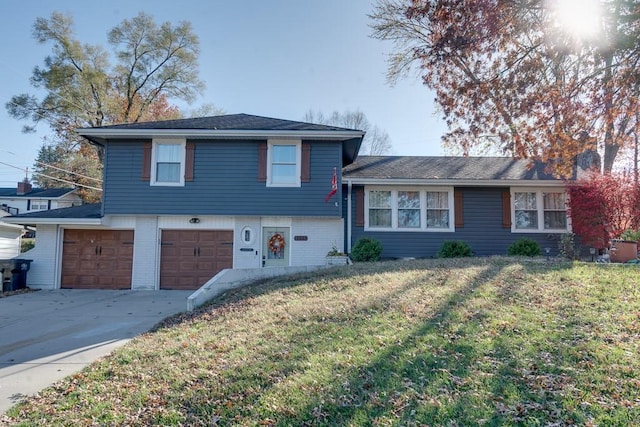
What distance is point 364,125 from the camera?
107 feet

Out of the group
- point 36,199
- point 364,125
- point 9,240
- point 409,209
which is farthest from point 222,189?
point 36,199

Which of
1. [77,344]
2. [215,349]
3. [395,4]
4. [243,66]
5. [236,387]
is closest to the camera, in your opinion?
[236,387]

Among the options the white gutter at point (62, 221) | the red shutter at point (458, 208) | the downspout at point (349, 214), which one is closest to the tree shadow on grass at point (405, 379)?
the downspout at point (349, 214)

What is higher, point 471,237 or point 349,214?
point 349,214

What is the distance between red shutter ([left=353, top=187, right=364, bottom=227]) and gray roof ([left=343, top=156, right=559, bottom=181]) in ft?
1.56

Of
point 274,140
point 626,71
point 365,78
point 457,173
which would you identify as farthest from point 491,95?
point 365,78

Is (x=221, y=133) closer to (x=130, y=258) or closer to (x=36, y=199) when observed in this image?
(x=130, y=258)

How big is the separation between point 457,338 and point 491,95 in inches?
260

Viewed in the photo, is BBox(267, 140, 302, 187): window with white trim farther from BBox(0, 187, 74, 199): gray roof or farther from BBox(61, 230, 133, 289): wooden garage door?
BBox(0, 187, 74, 199): gray roof

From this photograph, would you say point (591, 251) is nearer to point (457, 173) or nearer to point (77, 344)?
point (457, 173)

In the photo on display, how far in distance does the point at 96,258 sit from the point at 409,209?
33.7ft

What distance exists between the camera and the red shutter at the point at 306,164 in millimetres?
12383

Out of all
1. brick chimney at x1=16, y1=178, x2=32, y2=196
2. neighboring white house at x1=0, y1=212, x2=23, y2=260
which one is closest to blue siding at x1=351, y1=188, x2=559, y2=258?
neighboring white house at x1=0, y1=212, x2=23, y2=260

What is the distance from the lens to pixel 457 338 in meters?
4.61
